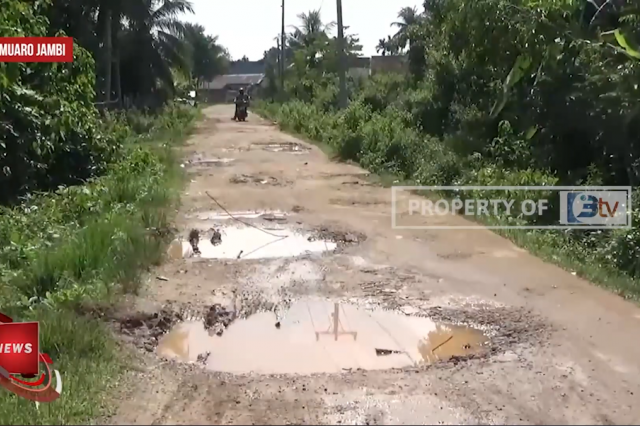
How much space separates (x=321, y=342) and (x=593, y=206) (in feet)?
19.8

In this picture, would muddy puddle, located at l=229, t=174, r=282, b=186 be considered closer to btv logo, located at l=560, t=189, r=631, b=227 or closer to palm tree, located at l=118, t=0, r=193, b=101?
btv logo, located at l=560, t=189, r=631, b=227

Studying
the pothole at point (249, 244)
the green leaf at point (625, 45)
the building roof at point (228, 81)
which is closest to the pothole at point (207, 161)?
the pothole at point (249, 244)

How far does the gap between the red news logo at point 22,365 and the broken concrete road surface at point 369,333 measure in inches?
19.9

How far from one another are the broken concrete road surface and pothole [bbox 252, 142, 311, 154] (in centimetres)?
1179

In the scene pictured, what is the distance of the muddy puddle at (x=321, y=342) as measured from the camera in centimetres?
526

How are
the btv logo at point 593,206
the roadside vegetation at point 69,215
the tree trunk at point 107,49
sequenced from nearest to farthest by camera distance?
the roadside vegetation at point 69,215
the btv logo at point 593,206
the tree trunk at point 107,49

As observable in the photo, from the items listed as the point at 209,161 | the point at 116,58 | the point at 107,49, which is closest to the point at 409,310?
the point at 209,161

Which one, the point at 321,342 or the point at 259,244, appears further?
the point at 259,244

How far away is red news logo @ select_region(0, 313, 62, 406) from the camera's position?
4348 mm

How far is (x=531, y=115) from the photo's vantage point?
12961mm

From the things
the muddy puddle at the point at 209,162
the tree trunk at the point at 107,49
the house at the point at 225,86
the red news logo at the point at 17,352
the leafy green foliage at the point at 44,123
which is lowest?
the red news logo at the point at 17,352

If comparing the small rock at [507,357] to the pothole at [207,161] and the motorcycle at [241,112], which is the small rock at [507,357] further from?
the motorcycle at [241,112]

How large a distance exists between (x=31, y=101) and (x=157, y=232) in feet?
14.9

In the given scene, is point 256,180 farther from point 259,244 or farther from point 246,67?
point 246,67
